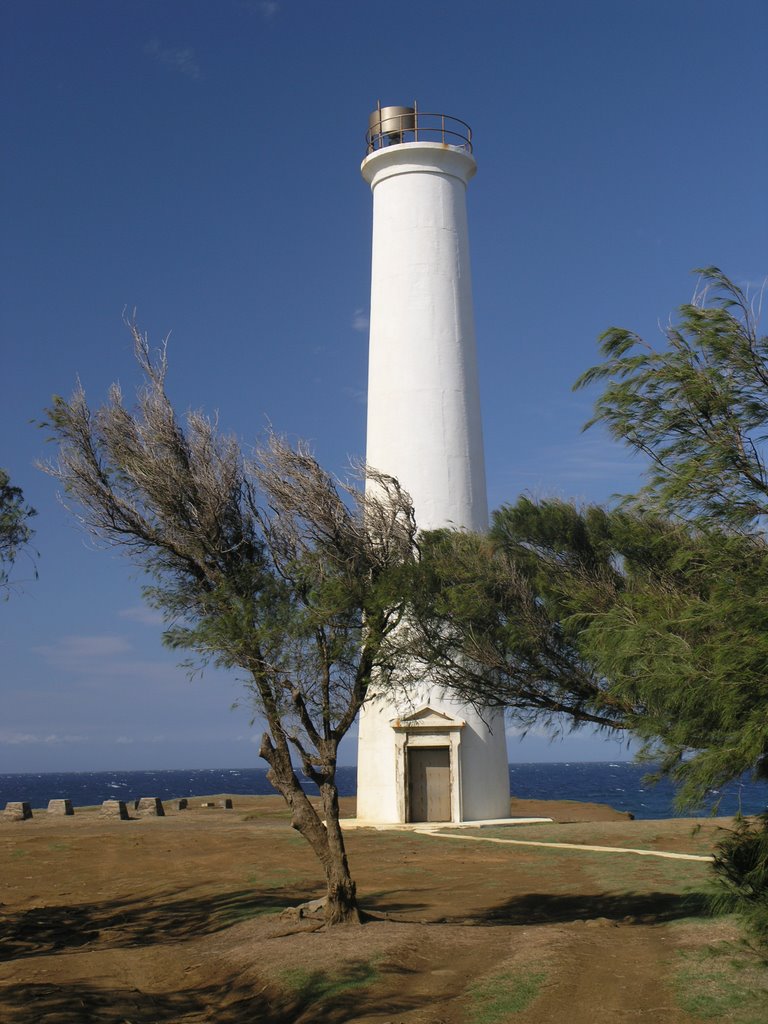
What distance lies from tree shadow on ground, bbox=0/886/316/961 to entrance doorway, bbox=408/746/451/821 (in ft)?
27.0

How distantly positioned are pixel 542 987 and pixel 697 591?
4404 mm

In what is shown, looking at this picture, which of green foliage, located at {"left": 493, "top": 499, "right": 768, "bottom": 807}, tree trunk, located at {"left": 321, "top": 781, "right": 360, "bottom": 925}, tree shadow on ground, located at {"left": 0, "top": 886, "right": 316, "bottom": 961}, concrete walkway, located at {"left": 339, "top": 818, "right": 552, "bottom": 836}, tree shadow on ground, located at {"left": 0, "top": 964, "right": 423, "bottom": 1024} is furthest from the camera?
concrete walkway, located at {"left": 339, "top": 818, "right": 552, "bottom": 836}

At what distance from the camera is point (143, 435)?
494 inches

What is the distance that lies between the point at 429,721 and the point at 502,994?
14611 mm

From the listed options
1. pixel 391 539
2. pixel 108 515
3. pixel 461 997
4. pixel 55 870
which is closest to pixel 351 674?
pixel 391 539

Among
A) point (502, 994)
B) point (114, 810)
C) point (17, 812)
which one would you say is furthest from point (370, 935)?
point (17, 812)

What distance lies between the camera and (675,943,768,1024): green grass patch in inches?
331

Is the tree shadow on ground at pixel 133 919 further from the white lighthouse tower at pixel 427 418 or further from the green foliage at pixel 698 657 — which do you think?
the white lighthouse tower at pixel 427 418

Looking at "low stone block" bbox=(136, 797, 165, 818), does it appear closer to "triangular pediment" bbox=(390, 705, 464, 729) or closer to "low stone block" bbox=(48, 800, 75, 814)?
"low stone block" bbox=(48, 800, 75, 814)

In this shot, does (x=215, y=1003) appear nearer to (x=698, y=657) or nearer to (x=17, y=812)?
(x=698, y=657)

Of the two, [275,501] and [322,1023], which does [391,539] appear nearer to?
[275,501]

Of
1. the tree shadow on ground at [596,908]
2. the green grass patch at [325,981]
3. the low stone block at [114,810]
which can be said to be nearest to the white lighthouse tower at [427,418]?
the low stone block at [114,810]

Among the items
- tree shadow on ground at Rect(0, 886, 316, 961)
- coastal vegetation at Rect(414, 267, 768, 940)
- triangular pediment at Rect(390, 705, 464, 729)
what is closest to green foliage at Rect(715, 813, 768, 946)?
coastal vegetation at Rect(414, 267, 768, 940)

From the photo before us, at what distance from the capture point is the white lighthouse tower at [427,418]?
23.9 meters
